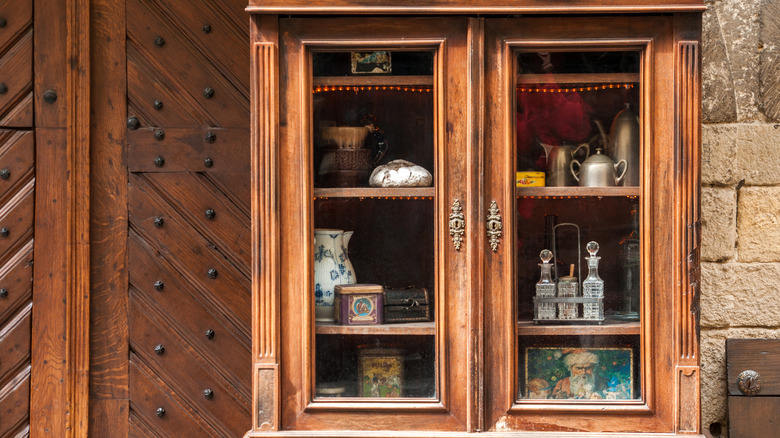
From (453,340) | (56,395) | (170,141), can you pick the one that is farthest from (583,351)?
(56,395)

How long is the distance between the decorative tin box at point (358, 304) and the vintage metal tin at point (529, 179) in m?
0.53

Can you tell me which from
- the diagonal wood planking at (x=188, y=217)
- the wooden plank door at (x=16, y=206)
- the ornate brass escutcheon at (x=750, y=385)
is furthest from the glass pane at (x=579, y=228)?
the wooden plank door at (x=16, y=206)

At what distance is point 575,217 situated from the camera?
1896mm

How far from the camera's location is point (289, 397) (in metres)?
1.83

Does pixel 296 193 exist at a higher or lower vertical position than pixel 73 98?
lower

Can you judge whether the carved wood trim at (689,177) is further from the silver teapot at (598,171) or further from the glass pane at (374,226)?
the glass pane at (374,226)

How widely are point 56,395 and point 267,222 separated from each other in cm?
130

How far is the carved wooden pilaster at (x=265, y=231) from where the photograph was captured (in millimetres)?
1805

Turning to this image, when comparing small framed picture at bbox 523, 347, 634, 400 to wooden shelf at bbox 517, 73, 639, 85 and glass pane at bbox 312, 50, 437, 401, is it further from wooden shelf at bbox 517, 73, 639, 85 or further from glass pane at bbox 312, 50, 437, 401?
wooden shelf at bbox 517, 73, 639, 85

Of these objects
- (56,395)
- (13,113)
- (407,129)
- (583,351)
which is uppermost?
(13,113)

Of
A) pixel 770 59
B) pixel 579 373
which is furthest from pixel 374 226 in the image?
pixel 770 59

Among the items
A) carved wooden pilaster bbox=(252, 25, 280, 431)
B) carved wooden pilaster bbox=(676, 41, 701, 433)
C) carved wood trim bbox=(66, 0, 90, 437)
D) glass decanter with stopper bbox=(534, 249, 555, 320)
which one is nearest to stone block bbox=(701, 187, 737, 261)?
carved wooden pilaster bbox=(676, 41, 701, 433)

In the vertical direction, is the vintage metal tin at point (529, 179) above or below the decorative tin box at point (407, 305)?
above

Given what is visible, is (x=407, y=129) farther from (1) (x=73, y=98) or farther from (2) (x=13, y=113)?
(2) (x=13, y=113)
